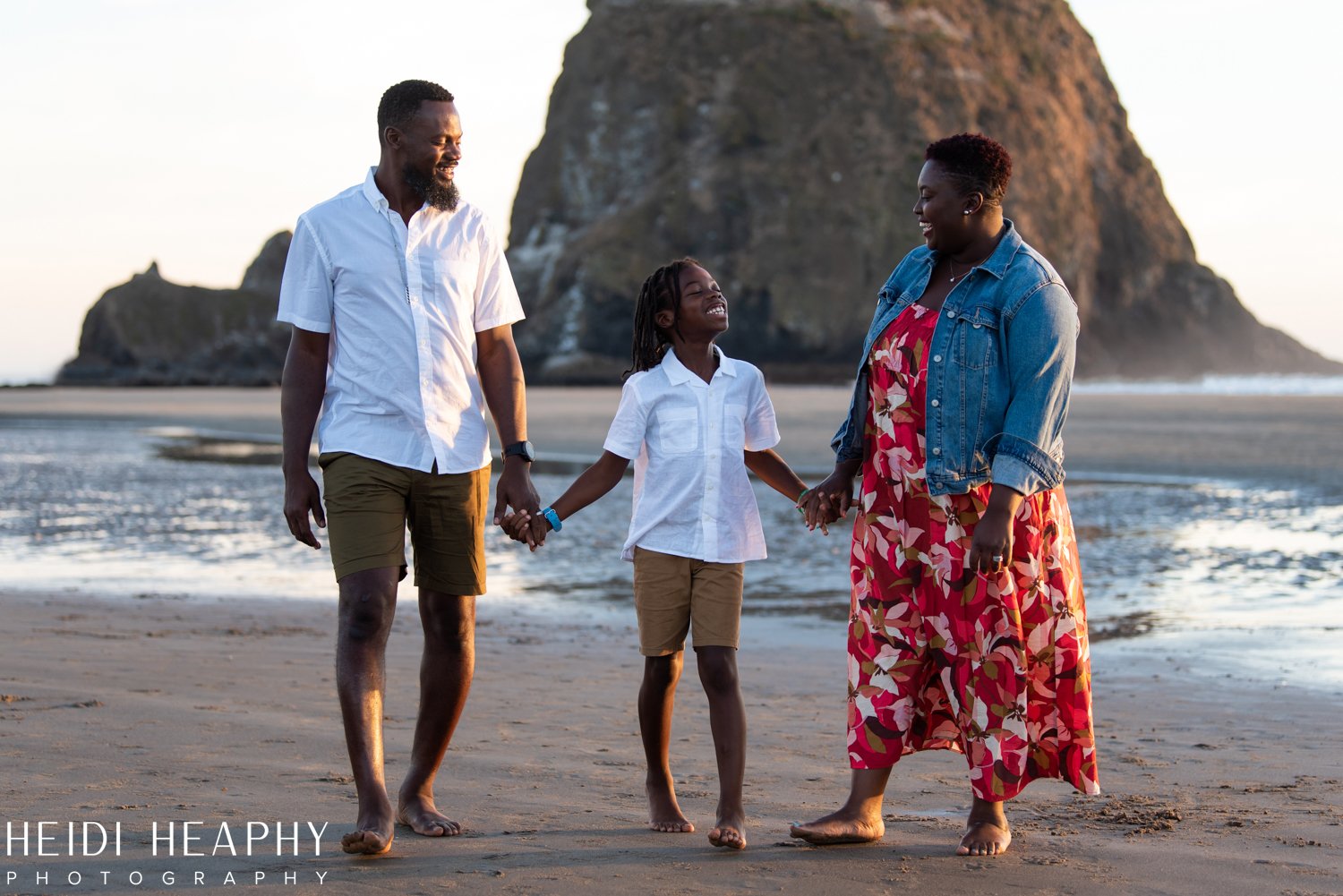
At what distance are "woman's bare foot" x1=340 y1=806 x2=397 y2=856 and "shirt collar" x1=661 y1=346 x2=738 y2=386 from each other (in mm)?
1465

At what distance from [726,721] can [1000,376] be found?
3.96ft

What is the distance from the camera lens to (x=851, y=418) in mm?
4148

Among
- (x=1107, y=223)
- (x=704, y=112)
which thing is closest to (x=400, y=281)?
(x=704, y=112)

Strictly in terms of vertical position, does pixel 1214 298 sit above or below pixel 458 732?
above

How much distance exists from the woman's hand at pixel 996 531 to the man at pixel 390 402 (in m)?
1.28

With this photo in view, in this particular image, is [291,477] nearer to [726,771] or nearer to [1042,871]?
[726,771]

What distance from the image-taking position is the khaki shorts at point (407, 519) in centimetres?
378

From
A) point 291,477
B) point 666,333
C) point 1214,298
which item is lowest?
point 291,477

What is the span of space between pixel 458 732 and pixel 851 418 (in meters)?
2.06

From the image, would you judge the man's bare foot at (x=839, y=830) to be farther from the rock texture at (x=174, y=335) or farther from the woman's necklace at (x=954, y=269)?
the rock texture at (x=174, y=335)

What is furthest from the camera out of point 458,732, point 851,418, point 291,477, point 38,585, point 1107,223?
point 1107,223

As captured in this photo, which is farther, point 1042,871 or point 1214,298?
point 1214,298

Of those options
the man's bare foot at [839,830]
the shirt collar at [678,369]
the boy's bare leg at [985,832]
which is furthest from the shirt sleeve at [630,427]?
the boy's bare leg at [985,832]

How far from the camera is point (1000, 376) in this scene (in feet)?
12.5
